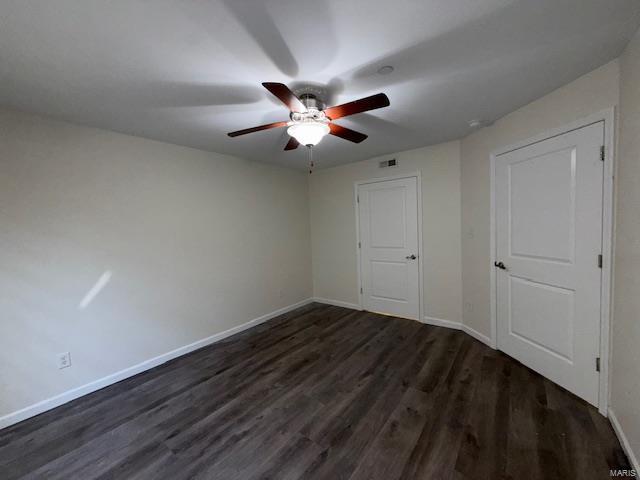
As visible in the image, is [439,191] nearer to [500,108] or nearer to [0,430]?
[500,108]

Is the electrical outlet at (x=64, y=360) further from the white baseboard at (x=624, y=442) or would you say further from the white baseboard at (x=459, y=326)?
the white baseboard at (x=624, y=442)

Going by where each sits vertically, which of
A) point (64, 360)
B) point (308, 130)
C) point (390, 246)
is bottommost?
point (64, 360)

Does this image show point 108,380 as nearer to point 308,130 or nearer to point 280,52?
point 308,130

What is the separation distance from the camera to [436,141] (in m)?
3.05

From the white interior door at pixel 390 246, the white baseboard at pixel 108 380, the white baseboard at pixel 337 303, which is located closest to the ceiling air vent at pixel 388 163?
the white interior door at pixel 390 246

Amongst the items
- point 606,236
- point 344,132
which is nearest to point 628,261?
point 606,236

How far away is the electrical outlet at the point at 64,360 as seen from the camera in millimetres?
2092

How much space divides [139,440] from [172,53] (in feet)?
7.85

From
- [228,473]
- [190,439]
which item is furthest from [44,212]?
[228,473]

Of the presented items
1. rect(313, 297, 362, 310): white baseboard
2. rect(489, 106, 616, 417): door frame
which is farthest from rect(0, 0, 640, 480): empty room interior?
rect(313, 297, 362, 310): white baseboard

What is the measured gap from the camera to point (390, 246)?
12.2 feet

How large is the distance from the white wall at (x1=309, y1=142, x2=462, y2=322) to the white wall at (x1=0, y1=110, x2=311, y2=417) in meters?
Result: 1.30

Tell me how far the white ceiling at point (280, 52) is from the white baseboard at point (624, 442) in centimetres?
225

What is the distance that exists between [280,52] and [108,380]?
9.93 ft
